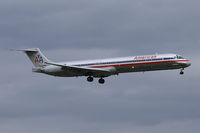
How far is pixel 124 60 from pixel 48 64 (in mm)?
14356

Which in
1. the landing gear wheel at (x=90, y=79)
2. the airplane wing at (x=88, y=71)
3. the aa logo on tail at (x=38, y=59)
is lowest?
the landing gear wheel at (x=90, y=79)

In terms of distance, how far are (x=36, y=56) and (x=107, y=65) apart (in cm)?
1510

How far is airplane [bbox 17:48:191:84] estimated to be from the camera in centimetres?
8200

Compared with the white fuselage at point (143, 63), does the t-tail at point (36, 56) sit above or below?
above

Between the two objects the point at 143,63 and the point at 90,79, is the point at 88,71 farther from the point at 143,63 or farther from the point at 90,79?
the point at 143,63

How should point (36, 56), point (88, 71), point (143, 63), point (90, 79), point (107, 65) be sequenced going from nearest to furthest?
point (143, 63) → point (107, 65) → point (88, 71) → point (90, 79) → point (36, 56)

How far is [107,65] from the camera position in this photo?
85000 millimetres

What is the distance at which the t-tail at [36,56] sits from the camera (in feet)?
306

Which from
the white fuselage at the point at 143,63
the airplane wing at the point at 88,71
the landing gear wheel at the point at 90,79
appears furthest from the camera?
the landing gear wheel at the point at 90,79

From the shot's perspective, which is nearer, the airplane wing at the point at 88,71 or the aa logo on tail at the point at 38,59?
the airplane wing at the point at 88,71

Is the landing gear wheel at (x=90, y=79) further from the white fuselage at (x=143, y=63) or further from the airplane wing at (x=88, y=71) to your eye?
the white fuselage at (x=143, y=63)

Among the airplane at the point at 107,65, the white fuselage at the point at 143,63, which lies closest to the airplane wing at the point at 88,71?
the airplane at the point at 107,65

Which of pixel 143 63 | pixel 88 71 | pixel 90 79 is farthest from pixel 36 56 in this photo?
pixel 143 63

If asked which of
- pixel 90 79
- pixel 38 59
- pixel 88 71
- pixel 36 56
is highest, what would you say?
pixel 36 56
